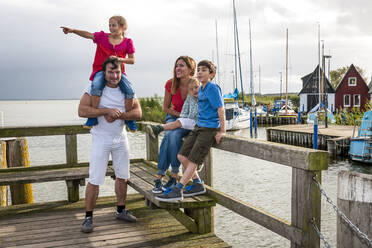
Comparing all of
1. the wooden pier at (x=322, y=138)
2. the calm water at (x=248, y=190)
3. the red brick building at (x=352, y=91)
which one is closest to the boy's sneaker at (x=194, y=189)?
the calm water at (x=248, y=190)

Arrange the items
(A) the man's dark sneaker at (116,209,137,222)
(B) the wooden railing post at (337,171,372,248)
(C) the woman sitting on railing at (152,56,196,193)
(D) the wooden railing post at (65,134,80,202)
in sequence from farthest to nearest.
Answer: (D) the wooden railing post at (65,134,80,202) < (A) the man's dark sneaker at (116,209,137,222) < (C) the woman sitting on railing at (152,56,196,193) < (B) the wooden railing post at (337,171,372,248)

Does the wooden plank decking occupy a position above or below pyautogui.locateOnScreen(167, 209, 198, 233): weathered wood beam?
below

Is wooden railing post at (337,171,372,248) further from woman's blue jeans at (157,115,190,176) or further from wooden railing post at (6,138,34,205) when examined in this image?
wooden railing post at (6,138,34,205)

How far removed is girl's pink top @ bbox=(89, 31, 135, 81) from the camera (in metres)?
4.45

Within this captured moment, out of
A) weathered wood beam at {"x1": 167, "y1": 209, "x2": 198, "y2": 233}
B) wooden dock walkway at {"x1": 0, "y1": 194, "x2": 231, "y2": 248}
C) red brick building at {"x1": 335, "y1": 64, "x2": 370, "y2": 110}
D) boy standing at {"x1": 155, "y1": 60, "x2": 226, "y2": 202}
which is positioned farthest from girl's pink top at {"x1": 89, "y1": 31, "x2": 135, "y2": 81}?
red brick building at {"x1": 335, "y1": 64, "x2": 370, "y2": 110}

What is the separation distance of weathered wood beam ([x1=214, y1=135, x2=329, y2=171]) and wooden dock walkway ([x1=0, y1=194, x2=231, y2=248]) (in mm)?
984

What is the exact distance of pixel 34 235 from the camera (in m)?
3.94

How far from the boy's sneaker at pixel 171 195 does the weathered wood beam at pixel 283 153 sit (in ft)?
2.07

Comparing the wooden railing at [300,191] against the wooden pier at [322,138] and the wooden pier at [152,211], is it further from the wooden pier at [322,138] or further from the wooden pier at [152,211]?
the wooden pier at [322,138]

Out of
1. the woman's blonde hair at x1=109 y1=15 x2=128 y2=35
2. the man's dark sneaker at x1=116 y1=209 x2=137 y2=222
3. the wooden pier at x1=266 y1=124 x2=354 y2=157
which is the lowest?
the wooden pier at x1=266 y1=124 x2=354 y2=157

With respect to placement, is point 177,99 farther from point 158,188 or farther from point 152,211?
point 152,211

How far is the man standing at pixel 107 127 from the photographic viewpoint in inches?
152

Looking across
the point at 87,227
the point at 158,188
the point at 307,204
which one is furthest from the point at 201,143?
the point at 87,227

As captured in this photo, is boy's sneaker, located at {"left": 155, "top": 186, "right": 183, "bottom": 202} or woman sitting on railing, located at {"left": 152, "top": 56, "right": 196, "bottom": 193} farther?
woman sitting on railing, located at {"left": 152, "top": 56, "right": 196, "bottom": 193}
